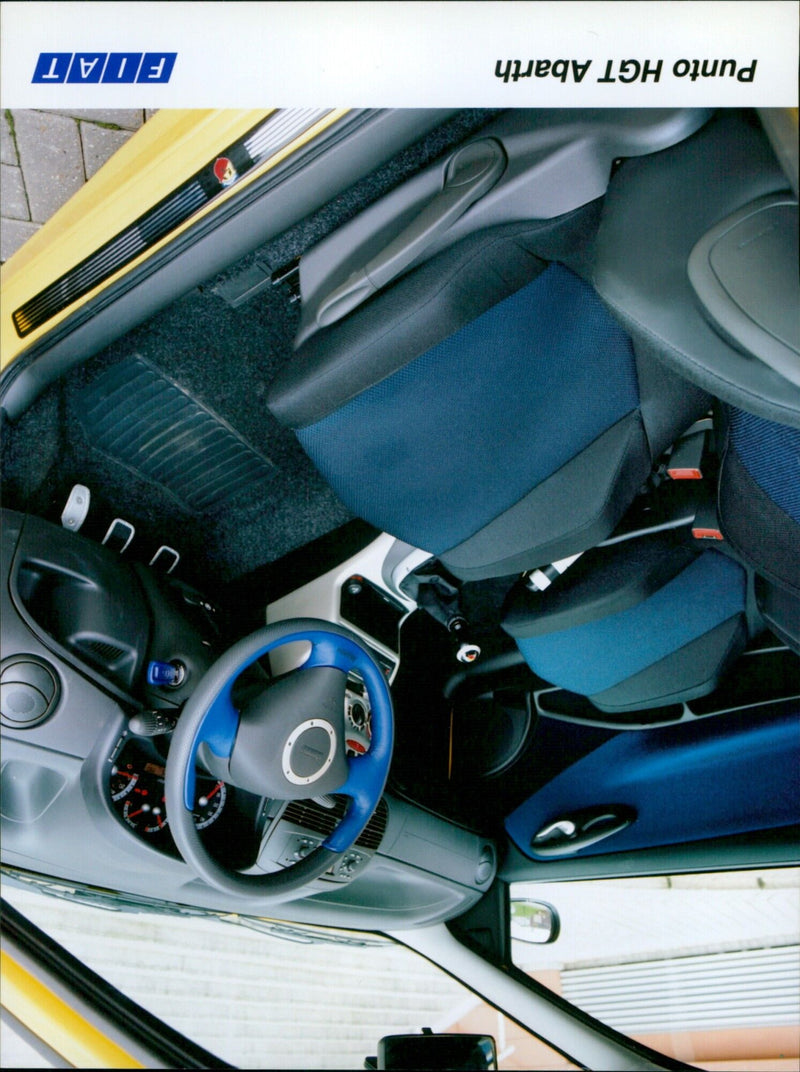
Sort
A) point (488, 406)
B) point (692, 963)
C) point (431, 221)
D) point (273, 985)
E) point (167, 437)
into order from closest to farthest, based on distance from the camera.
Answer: point (431, 221) < point (488, 406) < point (692, 963) < point (167, 437) < point (273, 985)

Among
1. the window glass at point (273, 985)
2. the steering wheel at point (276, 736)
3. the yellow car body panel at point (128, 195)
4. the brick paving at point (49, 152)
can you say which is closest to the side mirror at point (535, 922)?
the window glass at point (273, 985)

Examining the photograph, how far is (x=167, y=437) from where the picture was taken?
1.63 meters

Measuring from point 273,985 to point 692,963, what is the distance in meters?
0.87

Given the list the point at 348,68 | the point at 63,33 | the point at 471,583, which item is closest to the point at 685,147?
the point at 348,68

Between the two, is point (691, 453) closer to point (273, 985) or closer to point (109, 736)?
point (109, 736)

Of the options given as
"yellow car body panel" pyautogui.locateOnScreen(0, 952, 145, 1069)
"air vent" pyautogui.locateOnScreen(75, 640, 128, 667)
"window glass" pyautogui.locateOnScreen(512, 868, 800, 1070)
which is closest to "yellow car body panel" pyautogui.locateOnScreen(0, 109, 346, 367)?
"air vent" pyautogui.locateOnScreen(75, 640, 128, 667)

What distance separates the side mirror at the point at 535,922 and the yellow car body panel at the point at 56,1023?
0.80 metres

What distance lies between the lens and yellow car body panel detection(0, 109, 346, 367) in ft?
3.57

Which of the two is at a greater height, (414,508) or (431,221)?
(431,221)

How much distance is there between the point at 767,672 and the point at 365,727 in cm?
81

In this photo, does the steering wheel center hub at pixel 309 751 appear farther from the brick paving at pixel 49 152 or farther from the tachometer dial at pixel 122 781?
the brick paving at pixel 49 152

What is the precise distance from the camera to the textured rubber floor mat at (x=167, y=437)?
1.54 metres

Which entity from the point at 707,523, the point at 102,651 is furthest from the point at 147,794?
the point at 707,523

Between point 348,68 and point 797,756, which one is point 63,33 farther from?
point 797,756
